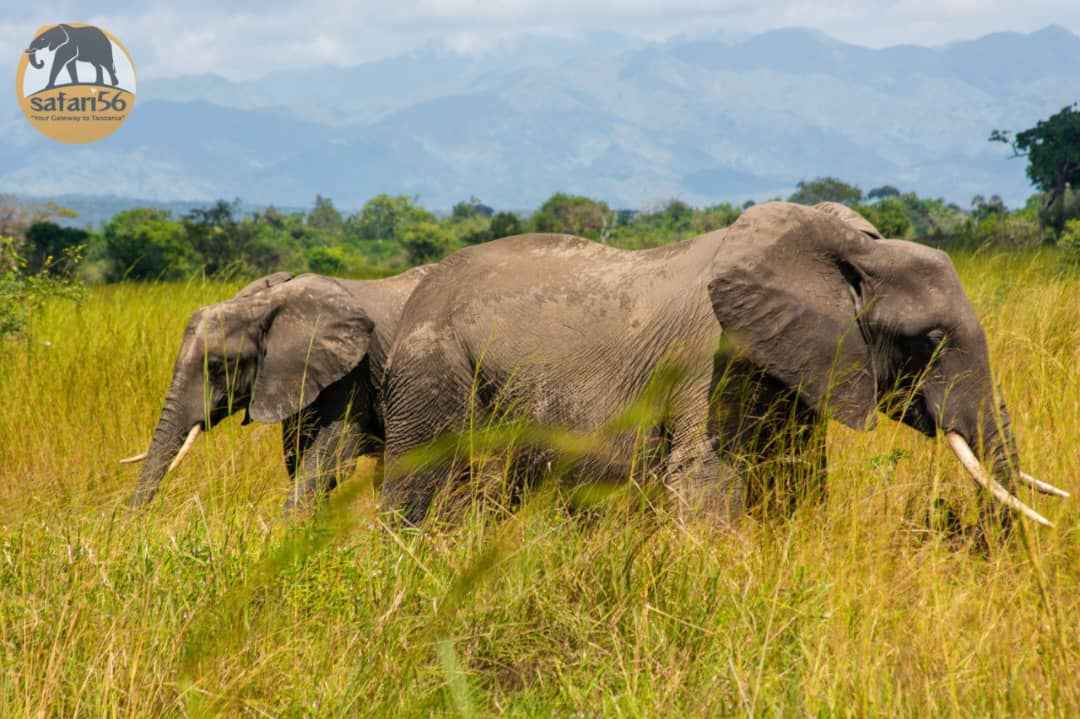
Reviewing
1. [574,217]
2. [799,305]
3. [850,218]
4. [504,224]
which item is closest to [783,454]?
[799,305]

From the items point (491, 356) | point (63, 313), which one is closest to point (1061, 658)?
point (491, 356)

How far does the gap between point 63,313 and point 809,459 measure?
21.7ft

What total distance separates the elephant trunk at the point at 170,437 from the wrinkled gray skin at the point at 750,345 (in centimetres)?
166

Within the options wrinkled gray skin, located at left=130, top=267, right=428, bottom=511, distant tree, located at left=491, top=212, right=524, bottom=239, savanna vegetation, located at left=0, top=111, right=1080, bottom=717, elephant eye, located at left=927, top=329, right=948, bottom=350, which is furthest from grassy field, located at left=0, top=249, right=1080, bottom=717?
distant tree, located at left=491, top=212, right=524, bottom=239

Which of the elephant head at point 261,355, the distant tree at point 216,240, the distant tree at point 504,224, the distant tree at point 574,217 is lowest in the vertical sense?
the distant tree at point 574,217

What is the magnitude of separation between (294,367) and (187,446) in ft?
1.94

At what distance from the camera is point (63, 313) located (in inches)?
377

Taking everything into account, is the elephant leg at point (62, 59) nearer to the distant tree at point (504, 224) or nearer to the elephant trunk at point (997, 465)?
the distant tree at point (504, 224)

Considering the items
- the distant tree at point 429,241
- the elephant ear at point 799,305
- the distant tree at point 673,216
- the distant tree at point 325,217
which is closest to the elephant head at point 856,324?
the elephant ear at point 799,305

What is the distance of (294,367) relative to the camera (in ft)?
20.2

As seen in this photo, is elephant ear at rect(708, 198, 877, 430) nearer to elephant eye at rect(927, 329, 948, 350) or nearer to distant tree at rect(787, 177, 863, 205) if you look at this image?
elephant eye at rect(927, 329, 948, 350)

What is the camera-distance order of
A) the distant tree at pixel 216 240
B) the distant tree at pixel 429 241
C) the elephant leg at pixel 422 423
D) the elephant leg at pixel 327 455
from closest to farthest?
the elephant leg at pixel 422 423
the elephant leg at pixel 327 455
the distant tree at pixel 216 240
the distant tree at pixel 429 241

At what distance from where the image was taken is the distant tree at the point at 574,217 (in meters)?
56.0

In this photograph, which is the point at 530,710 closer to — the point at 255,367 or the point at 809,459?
the point at 809,459
